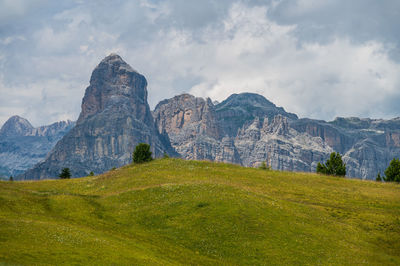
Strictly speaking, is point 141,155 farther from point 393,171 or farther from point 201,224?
point 393,171

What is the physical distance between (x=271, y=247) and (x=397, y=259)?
42.9 feet

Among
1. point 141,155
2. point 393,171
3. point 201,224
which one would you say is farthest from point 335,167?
point 201,224

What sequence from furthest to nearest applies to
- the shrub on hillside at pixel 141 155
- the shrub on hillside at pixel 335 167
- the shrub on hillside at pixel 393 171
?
the shrub on hillside at pixel 335 167 → the shrub on hillside at pixel 141 155 → the shrub on hillside at pixel 393 171

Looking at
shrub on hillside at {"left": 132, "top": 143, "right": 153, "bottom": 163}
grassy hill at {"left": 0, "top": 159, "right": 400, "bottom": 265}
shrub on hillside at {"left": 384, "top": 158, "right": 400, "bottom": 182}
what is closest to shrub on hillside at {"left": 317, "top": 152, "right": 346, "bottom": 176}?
shrub on hillside at {"left": 384, "top": 158, "right": 400, "bottom": 182}

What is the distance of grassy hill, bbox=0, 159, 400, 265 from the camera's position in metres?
30.7

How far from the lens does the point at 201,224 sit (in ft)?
139

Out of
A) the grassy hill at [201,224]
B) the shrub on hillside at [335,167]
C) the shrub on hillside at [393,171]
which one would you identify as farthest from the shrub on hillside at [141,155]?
the shrub on hillside at [393,171]

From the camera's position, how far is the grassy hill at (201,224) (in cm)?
3066

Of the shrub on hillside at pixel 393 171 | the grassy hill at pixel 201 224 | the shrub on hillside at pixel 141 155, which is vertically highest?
the shrub on hillside at pixel 141 155

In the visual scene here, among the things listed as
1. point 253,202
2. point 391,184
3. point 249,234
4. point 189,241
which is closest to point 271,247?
point 249,234

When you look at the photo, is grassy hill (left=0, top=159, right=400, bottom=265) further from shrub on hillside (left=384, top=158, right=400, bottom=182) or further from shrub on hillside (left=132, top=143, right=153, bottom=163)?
shrub on hillside (left=132, top=143, right=153, bottom=163)

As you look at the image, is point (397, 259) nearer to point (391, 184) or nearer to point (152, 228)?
point (152, 228)

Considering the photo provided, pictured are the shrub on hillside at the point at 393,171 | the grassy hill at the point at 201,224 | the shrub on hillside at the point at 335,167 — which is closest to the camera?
the grassy hill at the point at 201,224

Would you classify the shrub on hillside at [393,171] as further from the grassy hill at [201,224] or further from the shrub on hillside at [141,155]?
the shrub on hillside at [141,155]
